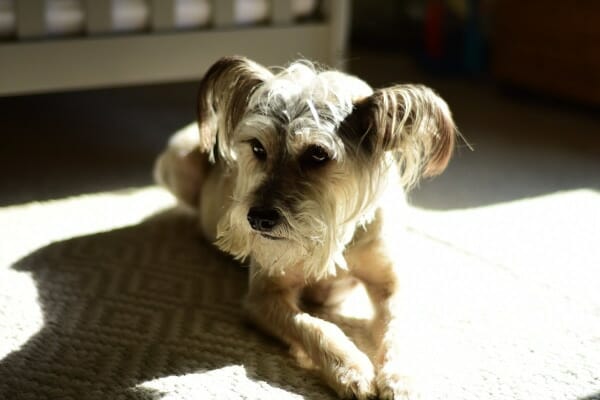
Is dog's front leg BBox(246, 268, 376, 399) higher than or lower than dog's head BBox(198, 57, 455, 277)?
lower

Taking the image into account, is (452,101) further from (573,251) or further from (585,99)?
(573,251)

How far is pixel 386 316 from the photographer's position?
1786mm

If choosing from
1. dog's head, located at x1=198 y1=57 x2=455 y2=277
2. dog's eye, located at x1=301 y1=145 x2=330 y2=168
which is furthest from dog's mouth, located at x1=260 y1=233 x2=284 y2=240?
dog's eye, located at x1=301 y1=145 x2=330 y2=168

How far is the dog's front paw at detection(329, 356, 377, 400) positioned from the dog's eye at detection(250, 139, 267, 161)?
0.45m

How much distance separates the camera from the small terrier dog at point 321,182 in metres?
1.59

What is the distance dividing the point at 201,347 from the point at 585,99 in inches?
93.1

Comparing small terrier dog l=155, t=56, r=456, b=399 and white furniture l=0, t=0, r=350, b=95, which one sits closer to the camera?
small terrier dog l=155, t=56, r=456, b=399

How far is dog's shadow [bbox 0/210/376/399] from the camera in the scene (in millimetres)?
1588

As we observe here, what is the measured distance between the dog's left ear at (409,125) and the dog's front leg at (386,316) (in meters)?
0.27

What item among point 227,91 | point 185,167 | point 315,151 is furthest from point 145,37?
point 315,151

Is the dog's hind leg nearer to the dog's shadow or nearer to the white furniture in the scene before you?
the dog's shadow

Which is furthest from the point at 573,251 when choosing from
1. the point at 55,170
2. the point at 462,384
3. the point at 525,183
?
the point at 55,170

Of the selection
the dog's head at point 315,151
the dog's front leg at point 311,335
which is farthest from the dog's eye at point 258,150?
the dog's front leg at point 311,335

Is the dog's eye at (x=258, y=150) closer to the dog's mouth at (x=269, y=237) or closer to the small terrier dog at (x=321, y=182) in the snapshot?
the small terrier dog at (x=321, y=182)
